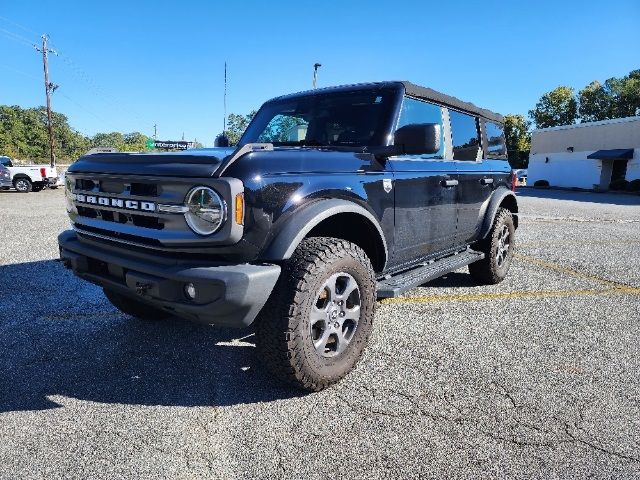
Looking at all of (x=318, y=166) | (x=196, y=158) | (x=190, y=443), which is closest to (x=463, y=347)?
(x=318, y=166)

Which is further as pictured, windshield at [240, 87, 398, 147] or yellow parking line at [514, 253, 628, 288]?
yellow parking line at [514, 253, 628, 288]

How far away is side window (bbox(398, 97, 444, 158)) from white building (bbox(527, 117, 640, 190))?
3845 centimetres

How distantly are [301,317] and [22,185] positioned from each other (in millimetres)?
22797

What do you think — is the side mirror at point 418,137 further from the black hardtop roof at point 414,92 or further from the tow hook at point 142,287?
the tow hook at point 142,287

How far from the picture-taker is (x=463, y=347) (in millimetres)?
3387

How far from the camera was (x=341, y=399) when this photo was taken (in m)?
2.64

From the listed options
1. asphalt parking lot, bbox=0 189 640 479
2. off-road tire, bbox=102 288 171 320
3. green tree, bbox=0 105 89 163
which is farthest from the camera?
green tree, bbox=0 105 89 163

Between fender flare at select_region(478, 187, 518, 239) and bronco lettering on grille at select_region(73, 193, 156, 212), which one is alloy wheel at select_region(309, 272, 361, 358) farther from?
fender flare at select_region(478, 187, 518, 239)

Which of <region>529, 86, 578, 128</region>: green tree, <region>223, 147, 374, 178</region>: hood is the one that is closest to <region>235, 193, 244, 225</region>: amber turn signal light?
<region>223, 147, 374, 178</region>: hood

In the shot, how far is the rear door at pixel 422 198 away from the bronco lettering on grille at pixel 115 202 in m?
1.65

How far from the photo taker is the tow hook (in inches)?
95.7

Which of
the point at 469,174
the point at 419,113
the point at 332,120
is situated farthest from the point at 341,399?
the point at 469,174

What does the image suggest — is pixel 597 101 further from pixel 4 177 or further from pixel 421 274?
pixel 421 274

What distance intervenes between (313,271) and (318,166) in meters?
0.65
